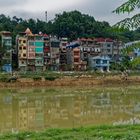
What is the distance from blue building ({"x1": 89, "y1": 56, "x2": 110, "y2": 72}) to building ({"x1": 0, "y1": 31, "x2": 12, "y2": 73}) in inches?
512

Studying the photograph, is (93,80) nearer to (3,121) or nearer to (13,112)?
(13,112)

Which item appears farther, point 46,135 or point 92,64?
point 92,64

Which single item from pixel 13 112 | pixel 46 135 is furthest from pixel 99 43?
pixel 46 135

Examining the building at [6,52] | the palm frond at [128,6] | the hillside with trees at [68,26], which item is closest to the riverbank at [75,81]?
the building at [6,52]

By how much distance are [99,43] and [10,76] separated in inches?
901

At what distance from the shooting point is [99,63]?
66438 millimetres

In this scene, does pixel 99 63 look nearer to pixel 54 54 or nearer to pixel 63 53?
pixel 63 53

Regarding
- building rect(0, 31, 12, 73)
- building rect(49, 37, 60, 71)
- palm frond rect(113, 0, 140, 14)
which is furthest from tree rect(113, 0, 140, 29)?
building rect(49, 37, 60, 71)

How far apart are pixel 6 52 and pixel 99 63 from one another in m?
14.8

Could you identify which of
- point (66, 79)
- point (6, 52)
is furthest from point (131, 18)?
point (6, 52)

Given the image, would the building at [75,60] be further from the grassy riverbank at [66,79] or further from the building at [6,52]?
the building at [6,52]

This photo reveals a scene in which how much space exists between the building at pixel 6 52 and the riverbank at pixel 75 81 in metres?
7.58

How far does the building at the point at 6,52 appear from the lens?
2292 inches

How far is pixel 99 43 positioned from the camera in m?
69.4
